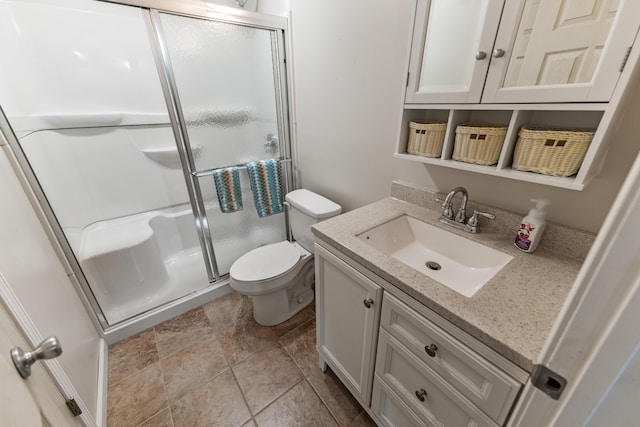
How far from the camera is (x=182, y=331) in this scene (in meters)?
1.68

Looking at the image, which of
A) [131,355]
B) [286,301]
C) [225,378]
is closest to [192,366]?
[225,378]

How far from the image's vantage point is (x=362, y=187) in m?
1.54

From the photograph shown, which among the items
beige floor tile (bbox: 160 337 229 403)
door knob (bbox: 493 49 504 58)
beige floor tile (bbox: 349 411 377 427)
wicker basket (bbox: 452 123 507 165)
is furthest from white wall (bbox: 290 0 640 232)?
beige floor tile (bbox: 160 337 229 403)

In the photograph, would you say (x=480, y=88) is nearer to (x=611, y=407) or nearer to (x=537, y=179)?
(x=537, y=179)

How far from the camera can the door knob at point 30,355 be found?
56 cm

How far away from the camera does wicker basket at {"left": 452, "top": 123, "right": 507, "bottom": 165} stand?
831 mm

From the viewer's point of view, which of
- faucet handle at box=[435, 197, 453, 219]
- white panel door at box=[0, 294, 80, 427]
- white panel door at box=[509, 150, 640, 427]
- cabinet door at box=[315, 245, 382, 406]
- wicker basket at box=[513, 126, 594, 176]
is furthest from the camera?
faucet handle at box=[435, 197, 453, 219]

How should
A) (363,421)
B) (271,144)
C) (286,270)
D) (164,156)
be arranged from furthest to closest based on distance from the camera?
(164,156) → (271,144) → (286,270) → (363,421)

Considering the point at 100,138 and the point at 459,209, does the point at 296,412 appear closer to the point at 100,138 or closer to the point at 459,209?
the point at 459,209

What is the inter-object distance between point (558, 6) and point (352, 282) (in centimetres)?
99

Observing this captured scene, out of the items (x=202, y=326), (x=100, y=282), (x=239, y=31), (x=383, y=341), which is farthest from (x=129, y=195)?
(x=383, y=341)

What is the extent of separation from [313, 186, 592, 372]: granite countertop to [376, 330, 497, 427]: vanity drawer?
0.75 ft

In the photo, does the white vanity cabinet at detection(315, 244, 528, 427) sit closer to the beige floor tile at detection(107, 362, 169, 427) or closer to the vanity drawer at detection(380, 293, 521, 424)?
the vanity drawer at detection(380, 293, 521, 424)

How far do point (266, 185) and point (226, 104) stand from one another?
0.59 m
